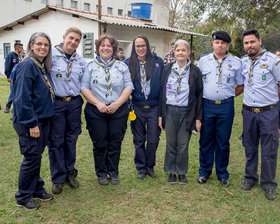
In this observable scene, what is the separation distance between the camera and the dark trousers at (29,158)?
311cm

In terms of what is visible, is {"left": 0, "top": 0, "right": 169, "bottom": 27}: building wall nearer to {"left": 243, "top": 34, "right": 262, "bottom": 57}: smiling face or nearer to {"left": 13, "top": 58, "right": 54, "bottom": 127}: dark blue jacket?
{"left": 243, "top": 34, "right": 262, "bottom": 57}: smiling face

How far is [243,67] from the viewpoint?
12.6 feet

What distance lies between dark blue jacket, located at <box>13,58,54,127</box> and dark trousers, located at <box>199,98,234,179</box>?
2.14m

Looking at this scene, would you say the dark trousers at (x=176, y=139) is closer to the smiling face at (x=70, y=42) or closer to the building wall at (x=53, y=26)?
the smiling face at (x=70, y=42)

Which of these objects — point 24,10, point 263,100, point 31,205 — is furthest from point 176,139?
point 24,10

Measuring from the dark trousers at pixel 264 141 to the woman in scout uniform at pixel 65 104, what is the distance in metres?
2.29

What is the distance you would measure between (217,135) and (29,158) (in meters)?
2.46

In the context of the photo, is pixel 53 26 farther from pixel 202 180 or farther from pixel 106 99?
pixel 202 180

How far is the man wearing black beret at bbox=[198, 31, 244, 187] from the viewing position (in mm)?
3770

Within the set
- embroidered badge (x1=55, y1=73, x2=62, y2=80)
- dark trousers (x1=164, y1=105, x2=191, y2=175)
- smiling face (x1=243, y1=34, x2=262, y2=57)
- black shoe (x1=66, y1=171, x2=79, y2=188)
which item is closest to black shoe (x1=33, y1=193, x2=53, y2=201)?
black shoe (x1=66, y1=171, x2=79, y2=188)

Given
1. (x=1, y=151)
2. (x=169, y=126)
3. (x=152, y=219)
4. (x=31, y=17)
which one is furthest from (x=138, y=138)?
(x=31, y=17)

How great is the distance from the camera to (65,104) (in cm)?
351

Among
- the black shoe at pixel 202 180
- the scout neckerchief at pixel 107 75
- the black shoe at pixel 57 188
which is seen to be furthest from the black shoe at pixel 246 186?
the black shoe at pixel 57 188

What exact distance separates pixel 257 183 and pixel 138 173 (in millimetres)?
1746
